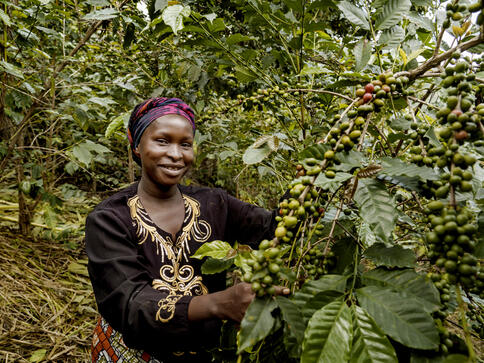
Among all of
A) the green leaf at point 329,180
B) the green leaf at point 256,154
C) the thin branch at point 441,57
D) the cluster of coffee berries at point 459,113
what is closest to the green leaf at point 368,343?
the green leaf at point 329,180

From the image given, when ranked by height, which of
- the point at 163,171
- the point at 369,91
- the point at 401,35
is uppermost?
the point at 401,35

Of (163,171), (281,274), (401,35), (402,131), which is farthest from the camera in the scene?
(163,171)

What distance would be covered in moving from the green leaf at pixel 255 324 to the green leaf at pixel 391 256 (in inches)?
11.3

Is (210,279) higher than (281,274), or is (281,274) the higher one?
(281,274)

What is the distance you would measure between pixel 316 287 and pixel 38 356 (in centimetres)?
228

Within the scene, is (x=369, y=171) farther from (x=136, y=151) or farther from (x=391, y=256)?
(x=136, y=151)

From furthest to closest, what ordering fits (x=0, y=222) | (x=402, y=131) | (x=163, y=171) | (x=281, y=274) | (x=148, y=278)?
1. (x=0, y=222)
2. (x=163, y=171)
3. (x=148, y=278)
4. (x=402, y=131)
5. (x=281, y=274)

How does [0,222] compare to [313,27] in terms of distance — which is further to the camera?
[0,222]

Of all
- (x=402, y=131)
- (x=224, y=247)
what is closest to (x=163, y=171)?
(x=224, y=247)

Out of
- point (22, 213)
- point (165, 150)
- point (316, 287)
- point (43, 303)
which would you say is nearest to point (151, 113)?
point (165, 150)

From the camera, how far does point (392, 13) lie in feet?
2.82

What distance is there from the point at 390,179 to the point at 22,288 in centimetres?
298

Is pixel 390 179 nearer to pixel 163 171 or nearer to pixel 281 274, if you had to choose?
pixel 281 274

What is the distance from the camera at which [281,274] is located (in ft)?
1.78
